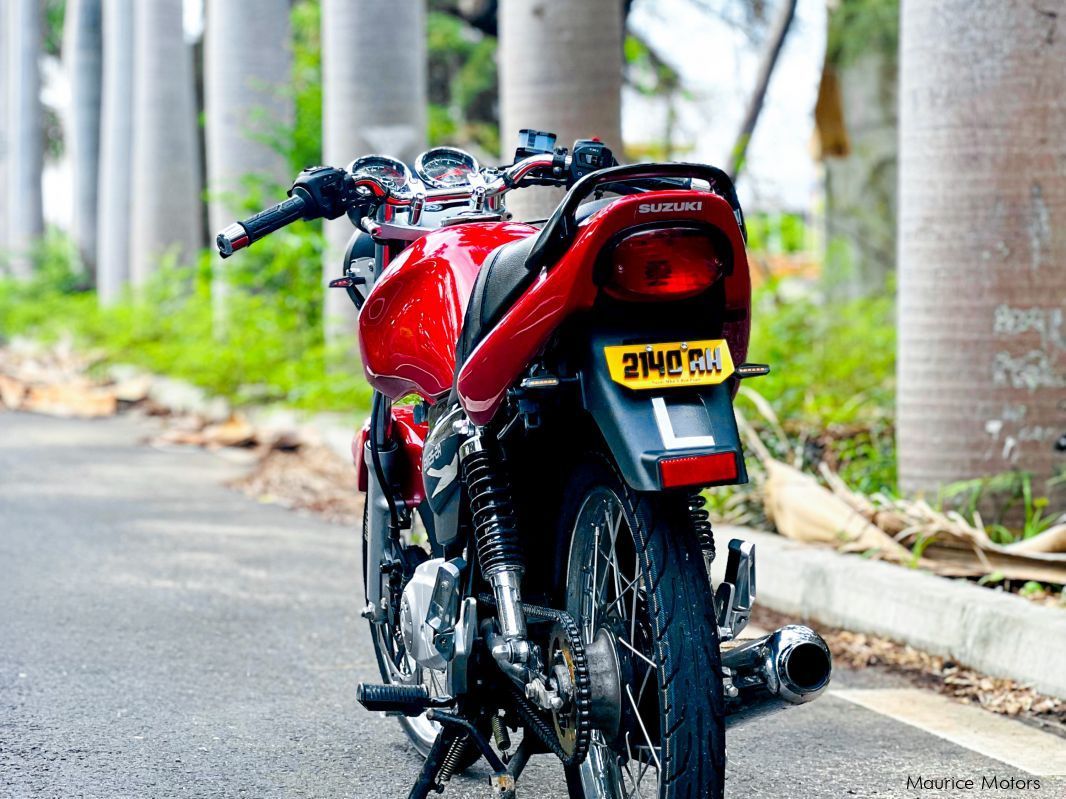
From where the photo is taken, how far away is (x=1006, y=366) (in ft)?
19.7

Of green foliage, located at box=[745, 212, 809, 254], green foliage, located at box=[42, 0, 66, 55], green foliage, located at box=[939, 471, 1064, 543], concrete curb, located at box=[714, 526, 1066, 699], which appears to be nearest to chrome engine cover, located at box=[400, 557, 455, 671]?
concrete curb, located at box=[714, 526, 1066, 699]

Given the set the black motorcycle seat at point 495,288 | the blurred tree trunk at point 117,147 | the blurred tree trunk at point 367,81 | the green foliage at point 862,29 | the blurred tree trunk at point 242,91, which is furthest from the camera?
the blurred tree trunk at point 117,147

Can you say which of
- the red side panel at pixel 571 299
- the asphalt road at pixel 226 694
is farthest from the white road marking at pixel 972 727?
the red side panel at pixel 571 299

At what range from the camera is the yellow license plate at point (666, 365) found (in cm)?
283

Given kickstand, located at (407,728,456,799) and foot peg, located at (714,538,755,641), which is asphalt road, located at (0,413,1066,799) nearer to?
kickstand, located at (407,728,456,799)

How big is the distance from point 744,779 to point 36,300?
987 inches

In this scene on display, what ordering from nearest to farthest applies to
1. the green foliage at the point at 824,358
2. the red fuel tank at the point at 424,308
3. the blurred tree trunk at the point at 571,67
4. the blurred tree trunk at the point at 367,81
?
the red fuel tank at the point at 424,308, the blurred tree trunk at the point at 571,67, the green foliage at the point at 824,358, the blurred tree trunk at the point at 367,81

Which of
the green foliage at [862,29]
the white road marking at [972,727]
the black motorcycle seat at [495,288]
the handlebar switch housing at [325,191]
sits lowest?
the white road marking at [972,727]

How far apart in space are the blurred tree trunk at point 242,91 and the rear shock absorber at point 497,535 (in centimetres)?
1154

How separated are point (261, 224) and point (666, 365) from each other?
4.28 feet

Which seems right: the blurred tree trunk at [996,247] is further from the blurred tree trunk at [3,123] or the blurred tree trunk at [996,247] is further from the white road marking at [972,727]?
the blurred tree trunk at [3,123]

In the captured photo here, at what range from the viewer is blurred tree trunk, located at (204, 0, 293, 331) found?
14.7m

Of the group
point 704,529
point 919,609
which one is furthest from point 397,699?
point 919,609

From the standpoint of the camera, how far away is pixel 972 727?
4.41 metres
